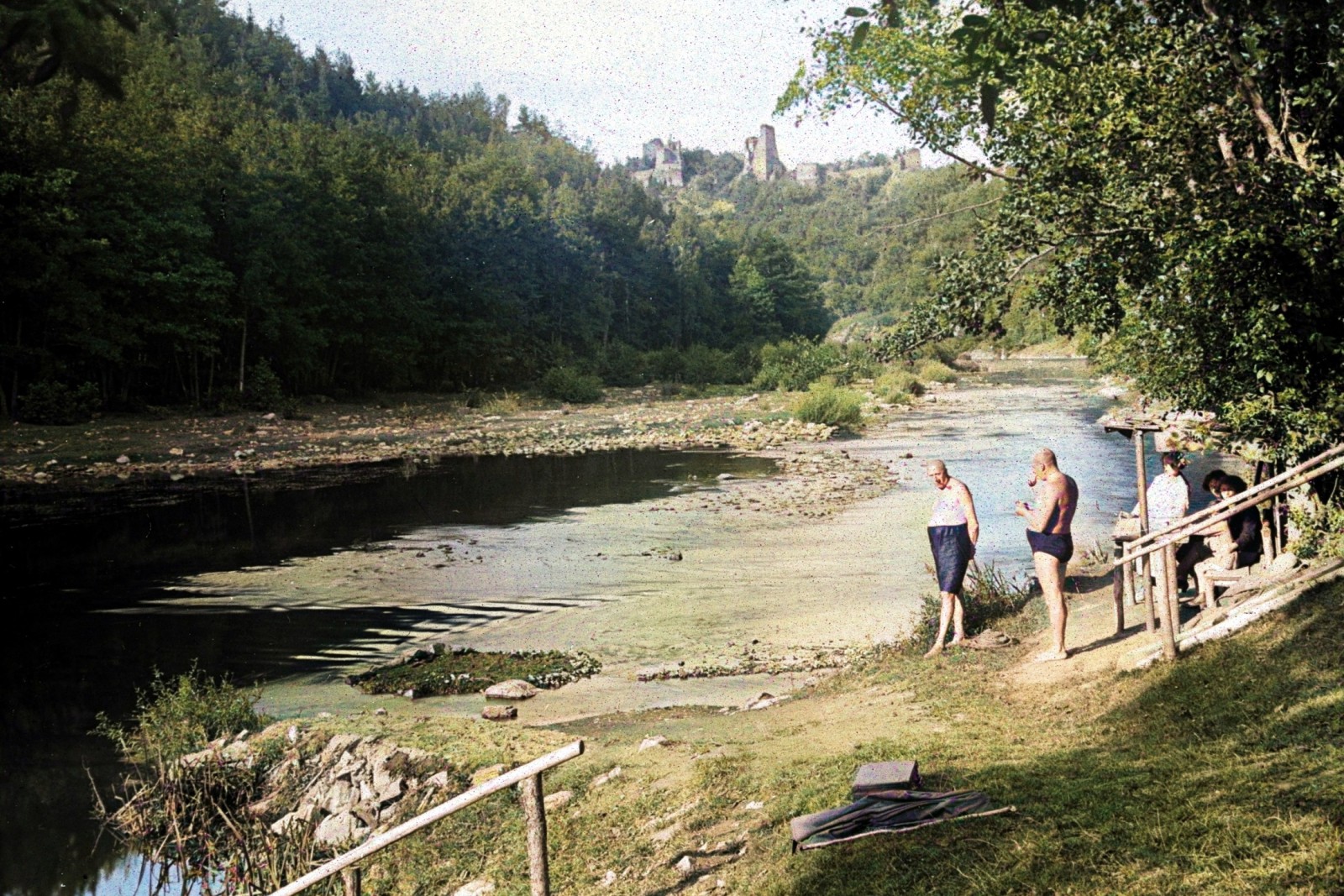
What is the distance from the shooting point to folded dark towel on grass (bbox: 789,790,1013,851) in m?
6.55

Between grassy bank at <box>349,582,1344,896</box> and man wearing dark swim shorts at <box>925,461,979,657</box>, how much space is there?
714 mm

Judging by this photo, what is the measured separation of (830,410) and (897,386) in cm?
1332

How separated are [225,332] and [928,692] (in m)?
43.7

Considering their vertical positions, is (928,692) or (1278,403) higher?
(1278,403)

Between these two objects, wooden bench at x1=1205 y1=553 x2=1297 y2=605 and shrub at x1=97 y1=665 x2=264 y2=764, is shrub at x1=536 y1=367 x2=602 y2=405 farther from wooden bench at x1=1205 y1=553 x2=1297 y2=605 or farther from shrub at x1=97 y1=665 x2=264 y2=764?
wooden bench at x1=1205 y1=553 x2=1297 y2=605

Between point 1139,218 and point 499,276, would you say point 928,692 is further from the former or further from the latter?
point 499,276

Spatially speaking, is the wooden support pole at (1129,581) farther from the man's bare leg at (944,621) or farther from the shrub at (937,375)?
the shrub at (937,375)

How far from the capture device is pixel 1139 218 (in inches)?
389

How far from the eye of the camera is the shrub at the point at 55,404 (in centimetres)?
3794

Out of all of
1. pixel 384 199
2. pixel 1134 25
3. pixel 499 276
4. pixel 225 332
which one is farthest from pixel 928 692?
pixel 499 276

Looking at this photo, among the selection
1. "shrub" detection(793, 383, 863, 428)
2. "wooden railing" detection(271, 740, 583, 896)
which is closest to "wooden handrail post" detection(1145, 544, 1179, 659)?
"wooden railing" detection(271, 740, 583, 896)

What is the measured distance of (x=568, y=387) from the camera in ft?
204

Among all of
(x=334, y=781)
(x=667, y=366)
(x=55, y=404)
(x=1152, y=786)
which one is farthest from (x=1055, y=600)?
(x=667, y=366)

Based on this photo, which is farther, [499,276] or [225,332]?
[499,276]
